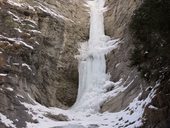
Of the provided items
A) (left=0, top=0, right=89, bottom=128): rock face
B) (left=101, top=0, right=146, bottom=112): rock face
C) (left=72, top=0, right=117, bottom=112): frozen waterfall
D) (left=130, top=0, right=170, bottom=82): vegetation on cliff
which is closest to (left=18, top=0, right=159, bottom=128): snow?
(left=72, top=0, right=117, bottom=112): frozen waterfall

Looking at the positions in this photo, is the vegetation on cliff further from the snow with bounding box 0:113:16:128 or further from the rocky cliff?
the snow with bounding box 0:113:16:128

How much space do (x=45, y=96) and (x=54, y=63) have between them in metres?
2.63

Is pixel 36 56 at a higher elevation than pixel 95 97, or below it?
higher

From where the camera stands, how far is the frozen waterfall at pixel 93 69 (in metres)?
17.9

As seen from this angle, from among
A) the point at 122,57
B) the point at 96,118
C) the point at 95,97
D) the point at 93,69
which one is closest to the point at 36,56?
the point at 93,69

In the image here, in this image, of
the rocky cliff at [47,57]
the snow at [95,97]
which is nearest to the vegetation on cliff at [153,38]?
the snow at [95,97]

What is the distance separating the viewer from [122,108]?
1555 centimetres

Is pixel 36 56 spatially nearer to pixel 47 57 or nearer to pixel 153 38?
pixel 47 57

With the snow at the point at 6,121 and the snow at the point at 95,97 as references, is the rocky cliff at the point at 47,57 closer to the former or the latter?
the snow at the point at 6,121

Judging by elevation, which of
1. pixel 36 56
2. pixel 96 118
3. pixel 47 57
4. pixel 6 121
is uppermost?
pixel 47 57

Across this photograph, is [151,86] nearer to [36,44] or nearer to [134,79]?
[134,79]

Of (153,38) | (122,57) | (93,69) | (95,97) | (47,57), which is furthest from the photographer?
(93,69)

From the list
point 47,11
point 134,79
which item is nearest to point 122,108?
point 134,79

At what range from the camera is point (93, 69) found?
20.3 metres
